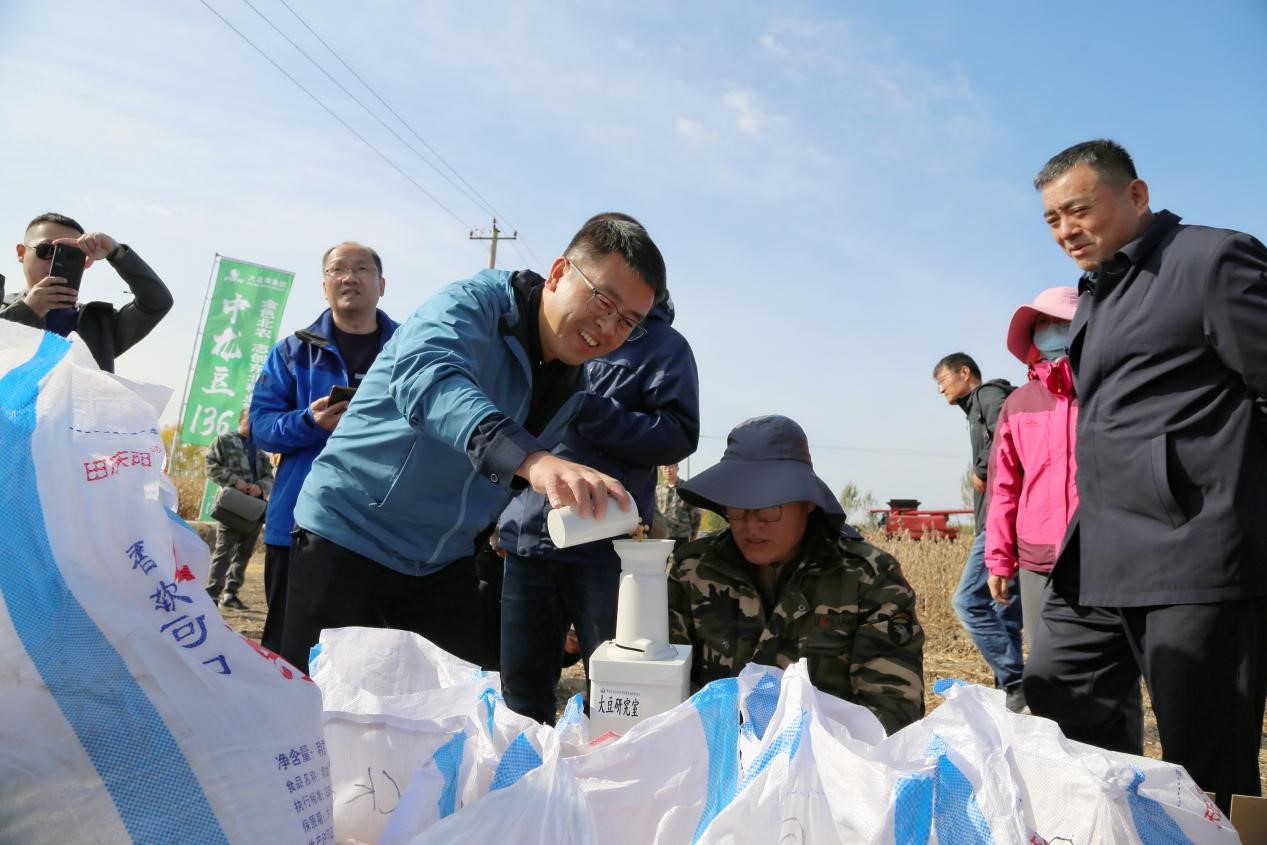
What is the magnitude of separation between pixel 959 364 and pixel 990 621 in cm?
167

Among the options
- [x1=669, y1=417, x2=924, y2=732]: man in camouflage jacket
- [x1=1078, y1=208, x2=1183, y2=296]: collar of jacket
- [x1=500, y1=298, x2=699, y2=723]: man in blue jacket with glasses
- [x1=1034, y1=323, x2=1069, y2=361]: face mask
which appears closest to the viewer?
[x1=669, y1=417, x2=924, y2=732]: man in camouflage jacket

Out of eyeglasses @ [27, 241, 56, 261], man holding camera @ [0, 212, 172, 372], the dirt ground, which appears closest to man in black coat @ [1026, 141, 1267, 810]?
the dirt ground

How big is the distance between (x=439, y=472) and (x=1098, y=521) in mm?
1641

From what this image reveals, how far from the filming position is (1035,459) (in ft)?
11.1

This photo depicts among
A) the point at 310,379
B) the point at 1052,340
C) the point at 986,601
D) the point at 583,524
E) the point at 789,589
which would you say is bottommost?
Answer: the point at 986,601

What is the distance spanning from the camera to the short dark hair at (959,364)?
5410 millimetres

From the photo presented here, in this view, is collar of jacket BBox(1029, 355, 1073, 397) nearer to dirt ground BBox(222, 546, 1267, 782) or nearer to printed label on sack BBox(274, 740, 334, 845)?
dirt ground BBox(222, 546, 1267, 782)

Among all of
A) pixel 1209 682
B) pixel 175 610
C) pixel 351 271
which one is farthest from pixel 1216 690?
pixel 351 271

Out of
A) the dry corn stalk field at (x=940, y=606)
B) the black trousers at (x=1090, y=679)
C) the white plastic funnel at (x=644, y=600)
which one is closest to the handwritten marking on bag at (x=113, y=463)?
the white plastic funnel at (x=644, y=600)

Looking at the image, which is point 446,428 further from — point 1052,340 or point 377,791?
point 1052,340

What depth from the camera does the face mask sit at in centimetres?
334

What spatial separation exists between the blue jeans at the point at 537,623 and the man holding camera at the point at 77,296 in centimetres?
173

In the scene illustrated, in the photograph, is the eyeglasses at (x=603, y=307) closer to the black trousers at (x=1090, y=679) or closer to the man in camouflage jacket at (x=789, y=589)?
the man in camouflage jacket at (x=789, y=589)

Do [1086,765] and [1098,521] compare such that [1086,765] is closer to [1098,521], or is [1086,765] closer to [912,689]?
[912,689]
